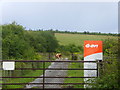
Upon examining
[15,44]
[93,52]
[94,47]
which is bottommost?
[93,52]

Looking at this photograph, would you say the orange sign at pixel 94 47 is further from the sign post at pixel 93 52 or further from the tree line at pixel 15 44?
the tree line at pixel 15 44

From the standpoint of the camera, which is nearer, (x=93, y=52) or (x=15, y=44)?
(x=93, y=52)

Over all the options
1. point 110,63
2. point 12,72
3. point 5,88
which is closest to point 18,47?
point 12,72

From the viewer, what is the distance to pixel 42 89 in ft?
32.0

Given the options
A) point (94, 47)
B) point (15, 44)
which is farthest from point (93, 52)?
point (15, 44)

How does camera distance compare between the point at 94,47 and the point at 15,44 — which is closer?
Result: the point at 94,47

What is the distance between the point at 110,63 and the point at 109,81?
38.8 inches

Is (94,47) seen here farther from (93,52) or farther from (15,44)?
(15,44)

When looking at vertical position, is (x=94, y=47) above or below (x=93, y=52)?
above

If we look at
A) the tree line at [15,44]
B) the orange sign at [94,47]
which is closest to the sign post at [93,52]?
the orange sign at [94,47]

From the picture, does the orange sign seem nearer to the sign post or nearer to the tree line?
the sign post

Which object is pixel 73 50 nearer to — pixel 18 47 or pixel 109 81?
pixel 18 47

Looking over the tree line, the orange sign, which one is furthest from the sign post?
the tree line

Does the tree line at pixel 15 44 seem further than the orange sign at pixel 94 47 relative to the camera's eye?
Yes
